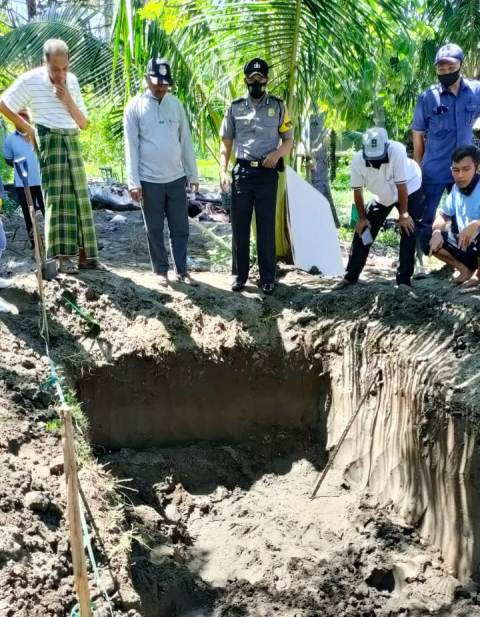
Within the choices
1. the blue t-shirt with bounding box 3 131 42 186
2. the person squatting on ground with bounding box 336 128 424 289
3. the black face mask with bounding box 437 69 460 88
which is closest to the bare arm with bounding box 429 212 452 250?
the person squatting on ground with bounding box 336 128 424 289

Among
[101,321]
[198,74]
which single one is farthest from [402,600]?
[198,74]

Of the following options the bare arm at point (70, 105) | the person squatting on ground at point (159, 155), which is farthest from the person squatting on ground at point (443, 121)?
the bare arm at point (70, 105)

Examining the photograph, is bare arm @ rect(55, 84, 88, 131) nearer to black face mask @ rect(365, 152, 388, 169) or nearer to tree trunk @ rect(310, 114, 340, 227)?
black face mask @ rect(365, 152, 388, 169)

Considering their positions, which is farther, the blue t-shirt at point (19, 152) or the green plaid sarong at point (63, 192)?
the blue t-shirt at point (19, 152)

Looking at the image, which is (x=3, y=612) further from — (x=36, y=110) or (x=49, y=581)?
(x=36, y=110)

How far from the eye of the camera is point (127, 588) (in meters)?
3.21

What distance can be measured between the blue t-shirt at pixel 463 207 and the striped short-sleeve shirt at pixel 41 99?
2.84m

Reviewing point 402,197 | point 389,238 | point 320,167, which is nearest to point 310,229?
point 402,197

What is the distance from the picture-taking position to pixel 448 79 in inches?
204

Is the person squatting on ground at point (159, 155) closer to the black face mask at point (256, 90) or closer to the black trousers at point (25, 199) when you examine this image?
the black face mask at point (256, 90)

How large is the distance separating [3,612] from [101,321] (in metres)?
2.79

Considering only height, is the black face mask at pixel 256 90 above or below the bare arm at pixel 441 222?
above

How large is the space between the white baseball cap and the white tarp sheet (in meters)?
1.39

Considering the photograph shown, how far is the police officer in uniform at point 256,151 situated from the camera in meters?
5.34
